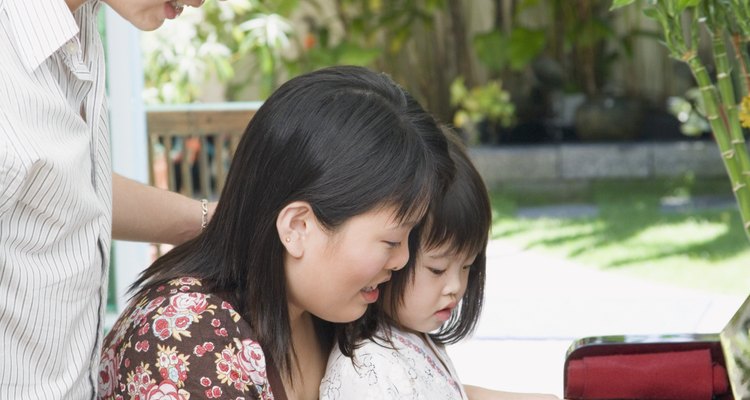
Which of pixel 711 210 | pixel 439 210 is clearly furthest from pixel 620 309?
pixel 439 210

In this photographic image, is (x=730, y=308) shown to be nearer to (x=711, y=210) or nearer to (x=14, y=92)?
(x=711, y=210)

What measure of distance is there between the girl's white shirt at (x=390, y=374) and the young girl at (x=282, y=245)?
0.34 ft

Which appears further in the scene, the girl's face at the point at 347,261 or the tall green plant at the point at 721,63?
the tall green plant at the point at 721,63

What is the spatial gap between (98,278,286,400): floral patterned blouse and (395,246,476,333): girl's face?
0.33m

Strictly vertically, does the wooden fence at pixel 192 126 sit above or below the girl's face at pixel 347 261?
below

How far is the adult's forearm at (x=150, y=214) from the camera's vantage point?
5.21ft

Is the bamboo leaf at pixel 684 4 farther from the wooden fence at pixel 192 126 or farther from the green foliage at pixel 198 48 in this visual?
the green foliage at pixel 198 48

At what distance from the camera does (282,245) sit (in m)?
1.34

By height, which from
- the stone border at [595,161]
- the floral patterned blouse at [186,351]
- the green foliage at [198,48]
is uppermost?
the floral patterned blouse at [186,351]

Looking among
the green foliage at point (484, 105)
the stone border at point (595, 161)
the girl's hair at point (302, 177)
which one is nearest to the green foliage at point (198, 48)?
the green foliage at point (484, 105)

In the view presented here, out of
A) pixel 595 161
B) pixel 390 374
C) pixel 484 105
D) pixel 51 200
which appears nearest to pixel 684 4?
pixel 390 374

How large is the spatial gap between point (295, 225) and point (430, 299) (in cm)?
35

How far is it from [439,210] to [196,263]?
37cm

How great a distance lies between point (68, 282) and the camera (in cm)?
117
